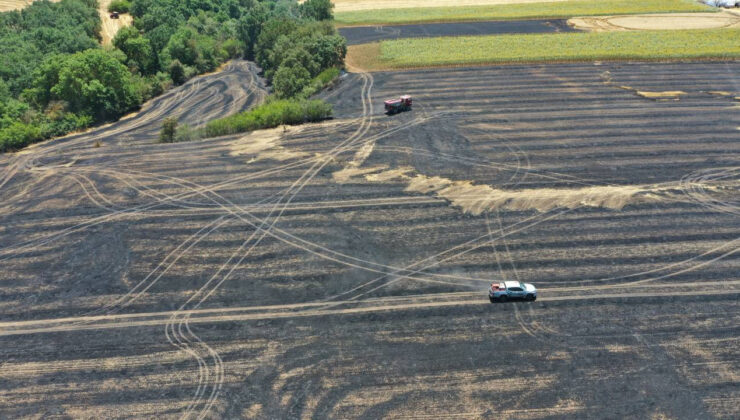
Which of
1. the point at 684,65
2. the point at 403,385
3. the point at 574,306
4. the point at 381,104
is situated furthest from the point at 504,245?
the point at 684,65

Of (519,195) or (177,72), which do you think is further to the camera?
(177,72)

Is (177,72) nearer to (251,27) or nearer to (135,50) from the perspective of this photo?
(135,50)

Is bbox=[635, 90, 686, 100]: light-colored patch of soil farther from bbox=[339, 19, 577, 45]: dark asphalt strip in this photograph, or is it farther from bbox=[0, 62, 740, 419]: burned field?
bbox=[339, 19, 577, 45]: dark asphalt strip

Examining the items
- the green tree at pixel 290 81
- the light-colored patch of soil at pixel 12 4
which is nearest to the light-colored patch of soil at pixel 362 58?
the green tree at pixel 290 81

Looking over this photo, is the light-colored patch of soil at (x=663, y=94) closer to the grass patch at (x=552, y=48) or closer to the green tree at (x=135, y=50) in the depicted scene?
the grass patch at (x=552, y=48)

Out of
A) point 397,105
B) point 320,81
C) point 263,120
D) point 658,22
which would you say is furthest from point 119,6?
point 658,22

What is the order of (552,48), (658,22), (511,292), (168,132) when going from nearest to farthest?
1. (511,292)
2. (168,132)
3. (552,48)
4. (658,22)

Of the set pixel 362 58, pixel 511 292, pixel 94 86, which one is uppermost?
pixel 362 58
